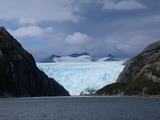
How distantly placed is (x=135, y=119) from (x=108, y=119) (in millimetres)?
5603

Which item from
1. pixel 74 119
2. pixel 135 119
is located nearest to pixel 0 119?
pixel 74 119

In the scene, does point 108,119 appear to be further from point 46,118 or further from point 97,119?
point 46,118

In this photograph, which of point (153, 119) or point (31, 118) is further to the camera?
point (31, 118)

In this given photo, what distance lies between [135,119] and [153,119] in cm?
366

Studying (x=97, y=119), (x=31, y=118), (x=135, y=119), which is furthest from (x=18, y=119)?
(x=135, y=119)

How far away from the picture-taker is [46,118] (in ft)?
277

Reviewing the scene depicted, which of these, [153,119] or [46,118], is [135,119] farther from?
[46,118]

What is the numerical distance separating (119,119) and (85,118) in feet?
25.9

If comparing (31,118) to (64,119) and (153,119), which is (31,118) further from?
(153,119)

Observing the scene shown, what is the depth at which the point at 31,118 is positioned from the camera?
8494cm

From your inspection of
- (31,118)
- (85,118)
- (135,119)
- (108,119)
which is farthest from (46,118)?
(135,119)

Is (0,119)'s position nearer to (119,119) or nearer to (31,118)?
(31,118)

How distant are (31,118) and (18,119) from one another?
3.70 meters

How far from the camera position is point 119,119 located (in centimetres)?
8012
